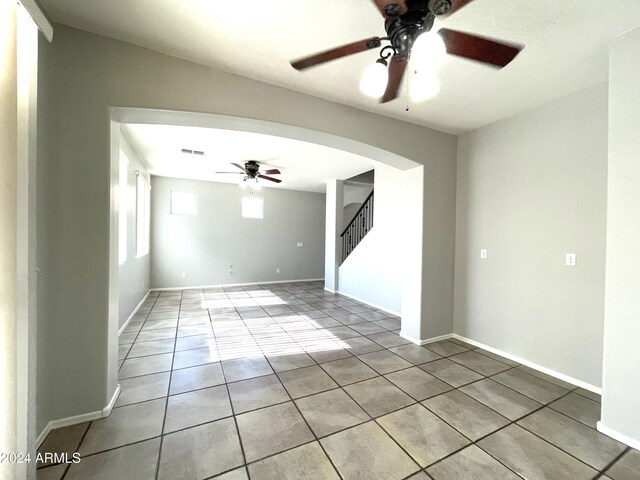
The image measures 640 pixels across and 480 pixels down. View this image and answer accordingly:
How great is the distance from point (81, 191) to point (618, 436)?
4.08 meters

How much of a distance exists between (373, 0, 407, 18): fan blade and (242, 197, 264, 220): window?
21.1 ft

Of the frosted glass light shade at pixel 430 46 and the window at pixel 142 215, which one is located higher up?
the frosted glass light shade at pixel 430 46

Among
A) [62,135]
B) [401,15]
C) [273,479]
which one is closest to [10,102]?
[62,135]

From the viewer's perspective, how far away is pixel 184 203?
6.45m

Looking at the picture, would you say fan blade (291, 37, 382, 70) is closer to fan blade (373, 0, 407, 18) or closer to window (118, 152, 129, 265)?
fan blade (373, 0, 407, 18)

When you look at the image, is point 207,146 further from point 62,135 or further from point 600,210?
point 600,210

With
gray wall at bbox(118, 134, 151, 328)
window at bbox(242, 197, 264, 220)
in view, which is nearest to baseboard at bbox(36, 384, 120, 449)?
gray wall at bbox(118, 134, 151, 328)

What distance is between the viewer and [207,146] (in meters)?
4.02

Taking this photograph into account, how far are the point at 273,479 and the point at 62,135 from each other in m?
2.57

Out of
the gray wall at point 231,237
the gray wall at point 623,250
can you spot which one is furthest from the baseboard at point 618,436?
the gray wall at point 231,237

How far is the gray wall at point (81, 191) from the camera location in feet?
5.62

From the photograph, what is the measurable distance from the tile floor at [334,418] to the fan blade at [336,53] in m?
2.35

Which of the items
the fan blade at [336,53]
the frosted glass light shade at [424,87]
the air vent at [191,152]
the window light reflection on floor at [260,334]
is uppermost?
the air vent at [191,152]

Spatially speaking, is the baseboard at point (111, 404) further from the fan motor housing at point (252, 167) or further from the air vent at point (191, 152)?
the fan motor housing at point (252, 167)
